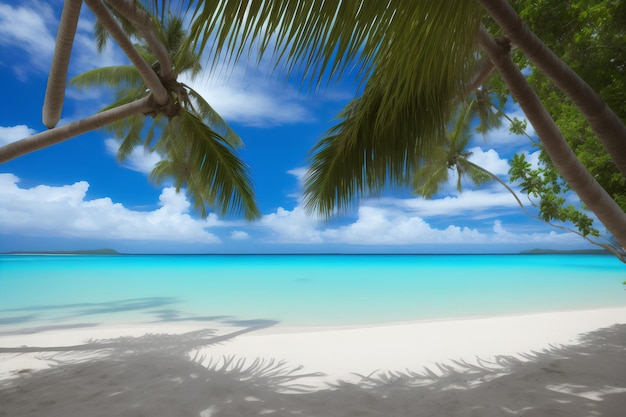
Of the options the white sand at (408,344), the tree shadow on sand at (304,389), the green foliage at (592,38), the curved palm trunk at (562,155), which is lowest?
the white sand at (408,344)

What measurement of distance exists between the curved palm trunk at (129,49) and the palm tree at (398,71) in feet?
6.14

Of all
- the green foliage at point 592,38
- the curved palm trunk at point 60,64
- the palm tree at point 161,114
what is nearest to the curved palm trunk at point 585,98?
the green foliage at point 592,38

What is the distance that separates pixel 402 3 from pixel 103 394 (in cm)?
335

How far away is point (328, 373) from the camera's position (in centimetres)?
347

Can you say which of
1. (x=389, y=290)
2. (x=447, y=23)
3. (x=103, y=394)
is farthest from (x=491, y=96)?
(x=389, y=290)

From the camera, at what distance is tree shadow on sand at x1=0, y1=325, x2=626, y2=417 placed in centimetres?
254

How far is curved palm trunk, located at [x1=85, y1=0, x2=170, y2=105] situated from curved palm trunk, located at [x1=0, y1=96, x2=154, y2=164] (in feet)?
0.68

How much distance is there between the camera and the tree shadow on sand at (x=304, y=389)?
8.32 feet

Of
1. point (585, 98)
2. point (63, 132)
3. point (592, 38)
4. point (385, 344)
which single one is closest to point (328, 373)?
point (385, 344)

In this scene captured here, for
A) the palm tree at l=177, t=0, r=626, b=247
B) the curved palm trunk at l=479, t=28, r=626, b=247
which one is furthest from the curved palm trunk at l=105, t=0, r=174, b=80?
the curved palm trunk at l=479, t=28, r=626, b=247

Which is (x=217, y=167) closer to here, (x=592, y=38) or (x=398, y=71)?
(x=398, y=71)

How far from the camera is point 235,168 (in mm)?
4547

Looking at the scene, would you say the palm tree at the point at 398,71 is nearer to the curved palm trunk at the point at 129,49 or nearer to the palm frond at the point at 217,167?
the palm frond at the point at 217,167

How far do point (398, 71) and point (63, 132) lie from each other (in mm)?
3566
